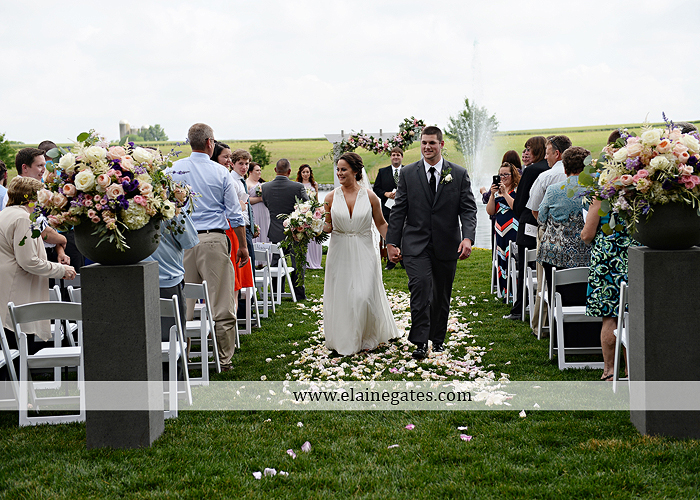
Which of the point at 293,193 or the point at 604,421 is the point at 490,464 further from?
the point at 293,193

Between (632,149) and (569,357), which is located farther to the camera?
(569,357)

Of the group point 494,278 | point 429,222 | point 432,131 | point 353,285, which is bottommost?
point 494,278

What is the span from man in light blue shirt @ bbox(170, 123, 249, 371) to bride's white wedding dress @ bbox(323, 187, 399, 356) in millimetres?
1177

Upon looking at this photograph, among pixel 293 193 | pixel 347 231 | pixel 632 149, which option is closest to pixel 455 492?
pixel 632 149

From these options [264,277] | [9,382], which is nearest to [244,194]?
[264,277]

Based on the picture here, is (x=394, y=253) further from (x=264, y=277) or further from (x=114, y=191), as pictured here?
(x=114, y=191)

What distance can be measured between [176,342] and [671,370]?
3824 mm

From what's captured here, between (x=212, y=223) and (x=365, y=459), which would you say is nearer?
(x=365, y=459)

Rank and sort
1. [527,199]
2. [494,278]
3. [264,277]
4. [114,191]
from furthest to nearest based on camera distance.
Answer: [494,278]
[264,277]
[527,199]
[114,191]

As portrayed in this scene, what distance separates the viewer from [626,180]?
13.8 feet

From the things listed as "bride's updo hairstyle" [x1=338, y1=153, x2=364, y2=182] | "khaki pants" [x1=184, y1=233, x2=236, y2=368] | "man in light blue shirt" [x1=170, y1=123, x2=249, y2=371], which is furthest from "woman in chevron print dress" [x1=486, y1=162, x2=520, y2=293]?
"khaki pants" [x1=184, y1=233, x2=236, y2=368]

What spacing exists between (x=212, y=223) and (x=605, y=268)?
3.91 meters

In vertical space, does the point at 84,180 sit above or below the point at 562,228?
above

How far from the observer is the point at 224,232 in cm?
677
